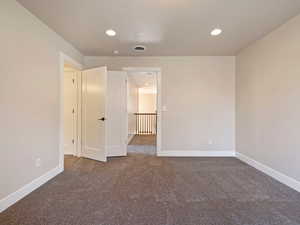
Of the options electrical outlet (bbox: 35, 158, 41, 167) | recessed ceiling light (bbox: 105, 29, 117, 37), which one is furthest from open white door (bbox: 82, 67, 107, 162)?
electrical outlet (bbox: 35, 158, 41, 167)

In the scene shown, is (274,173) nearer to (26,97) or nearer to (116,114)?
(116,114)

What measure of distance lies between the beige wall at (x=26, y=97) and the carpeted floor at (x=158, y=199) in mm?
382

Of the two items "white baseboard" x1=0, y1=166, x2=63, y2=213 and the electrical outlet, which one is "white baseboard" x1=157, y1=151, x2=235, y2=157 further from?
the electrical outlet

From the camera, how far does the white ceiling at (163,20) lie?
2.26 meters

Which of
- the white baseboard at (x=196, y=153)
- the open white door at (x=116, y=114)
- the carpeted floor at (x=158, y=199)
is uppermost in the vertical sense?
the open white door at (x=116, y=114)

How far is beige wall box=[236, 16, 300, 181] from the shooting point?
8.58ft

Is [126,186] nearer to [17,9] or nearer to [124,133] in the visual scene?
[124,133]

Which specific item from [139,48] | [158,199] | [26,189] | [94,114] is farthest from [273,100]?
A: [26,189]

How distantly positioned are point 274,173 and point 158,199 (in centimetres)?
208

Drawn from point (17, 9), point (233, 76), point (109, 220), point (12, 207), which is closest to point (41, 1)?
point (17, 9)

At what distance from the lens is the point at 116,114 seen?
446cm

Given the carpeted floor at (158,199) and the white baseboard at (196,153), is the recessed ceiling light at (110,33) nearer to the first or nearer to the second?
the carpeted floor at (158,199)

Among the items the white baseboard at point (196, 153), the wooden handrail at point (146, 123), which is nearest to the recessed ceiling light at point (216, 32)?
the white baseboard at point (196, 153)

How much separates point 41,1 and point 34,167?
7.13 ft
